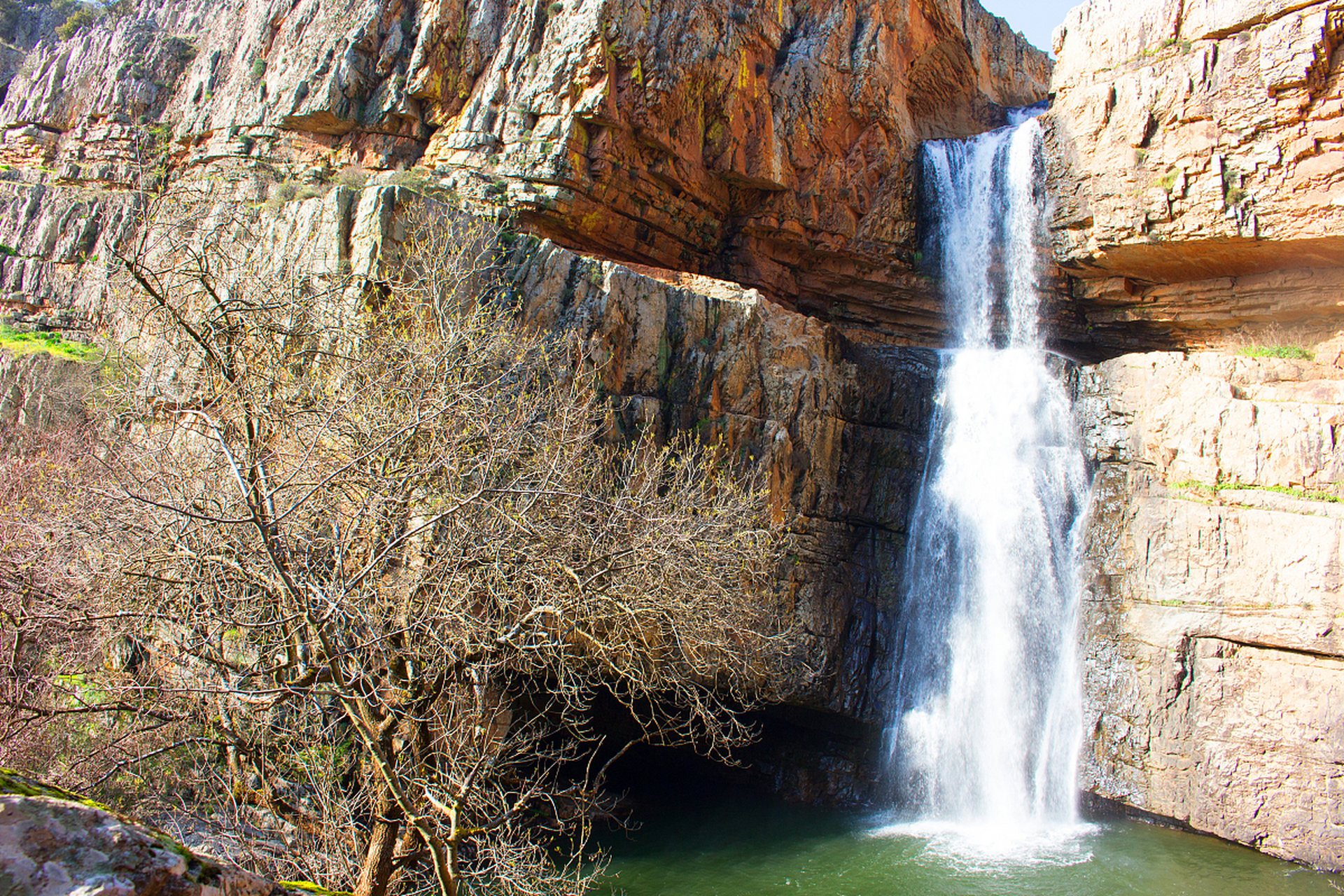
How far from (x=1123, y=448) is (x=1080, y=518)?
5.08 feet

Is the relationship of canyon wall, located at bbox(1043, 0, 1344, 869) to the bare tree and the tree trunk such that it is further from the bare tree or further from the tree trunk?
the tree trunk

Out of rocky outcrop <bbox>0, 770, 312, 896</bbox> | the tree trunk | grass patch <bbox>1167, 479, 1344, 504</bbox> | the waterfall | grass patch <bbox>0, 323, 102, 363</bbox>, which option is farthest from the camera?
grass patch <bbox>0, 323, 102, 363</bbox>

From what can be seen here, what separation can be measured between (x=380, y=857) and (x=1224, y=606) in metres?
13.1

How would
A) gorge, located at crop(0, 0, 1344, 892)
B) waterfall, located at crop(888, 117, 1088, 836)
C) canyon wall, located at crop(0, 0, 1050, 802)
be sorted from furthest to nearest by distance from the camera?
1. canyon wall, located at crop(0, 0, 1050, 802)
2. waterfall, located at crop(888, 117, 1088, 836)
3. gorge, located at crop(0, 0, 1344, 892)

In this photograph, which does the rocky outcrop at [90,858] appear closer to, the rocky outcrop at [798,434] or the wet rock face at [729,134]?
the rocky outcrop at [798,434]

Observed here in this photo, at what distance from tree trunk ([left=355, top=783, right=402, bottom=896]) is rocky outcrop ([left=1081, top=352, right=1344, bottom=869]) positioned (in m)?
12.1

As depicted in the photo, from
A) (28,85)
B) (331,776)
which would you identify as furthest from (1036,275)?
(28,85)

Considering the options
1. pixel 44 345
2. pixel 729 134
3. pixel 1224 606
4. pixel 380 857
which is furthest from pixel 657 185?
pixel 380 857

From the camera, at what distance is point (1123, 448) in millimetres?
14531

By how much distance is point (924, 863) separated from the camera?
433 inches

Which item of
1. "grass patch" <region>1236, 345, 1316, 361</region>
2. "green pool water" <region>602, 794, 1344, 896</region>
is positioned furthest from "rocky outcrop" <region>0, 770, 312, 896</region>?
"grass patch" <region>1236, 345, 1316, 361</region>

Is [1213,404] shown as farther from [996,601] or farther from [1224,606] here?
[996,601]

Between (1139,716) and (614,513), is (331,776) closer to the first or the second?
(614,513)

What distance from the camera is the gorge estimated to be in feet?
41.3
